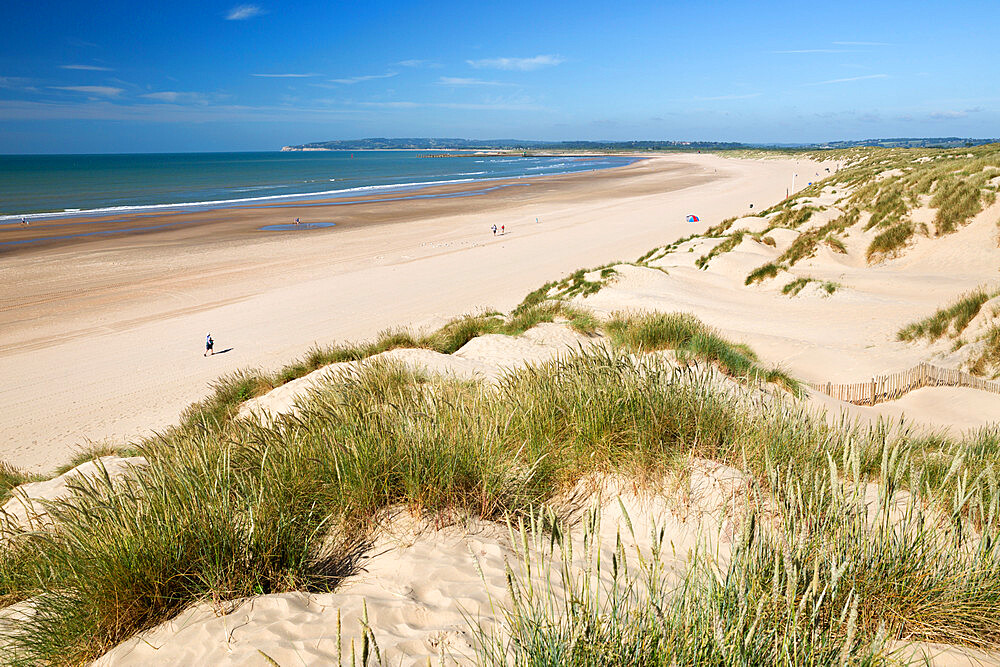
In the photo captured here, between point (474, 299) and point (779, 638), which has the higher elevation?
point (779, 638)

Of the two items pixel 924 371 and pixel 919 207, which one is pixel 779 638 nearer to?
pixel 924 371

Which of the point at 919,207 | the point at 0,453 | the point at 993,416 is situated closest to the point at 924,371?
the point at 993,416

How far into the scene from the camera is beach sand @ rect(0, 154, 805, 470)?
1192 cm

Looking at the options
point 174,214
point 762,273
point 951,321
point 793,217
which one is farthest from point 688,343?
point 174,214

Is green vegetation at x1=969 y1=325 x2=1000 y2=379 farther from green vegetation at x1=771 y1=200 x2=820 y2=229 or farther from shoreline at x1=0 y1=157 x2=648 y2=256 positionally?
shoreline at x1=0 y1=157 x2=648 y2=256

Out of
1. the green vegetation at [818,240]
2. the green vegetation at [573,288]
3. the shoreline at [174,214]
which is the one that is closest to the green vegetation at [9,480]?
the green vegetation at [573,288]

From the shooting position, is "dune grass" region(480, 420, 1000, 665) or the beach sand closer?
"dune grass" region(480, 420, 1000, 665)

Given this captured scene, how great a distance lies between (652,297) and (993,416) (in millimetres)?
8336

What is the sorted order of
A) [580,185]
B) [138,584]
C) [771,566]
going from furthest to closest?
1. [580,185]
2. [138,584]
3. [771,566]

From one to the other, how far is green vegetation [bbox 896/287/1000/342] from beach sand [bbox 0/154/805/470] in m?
10.3

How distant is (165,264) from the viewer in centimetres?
2500

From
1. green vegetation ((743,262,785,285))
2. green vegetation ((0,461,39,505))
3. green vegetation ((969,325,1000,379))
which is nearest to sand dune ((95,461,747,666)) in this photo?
green vegetation ((0,461,39,505))

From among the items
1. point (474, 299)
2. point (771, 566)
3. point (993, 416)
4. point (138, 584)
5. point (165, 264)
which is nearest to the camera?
point (771, 566)

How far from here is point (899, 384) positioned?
781 cm
